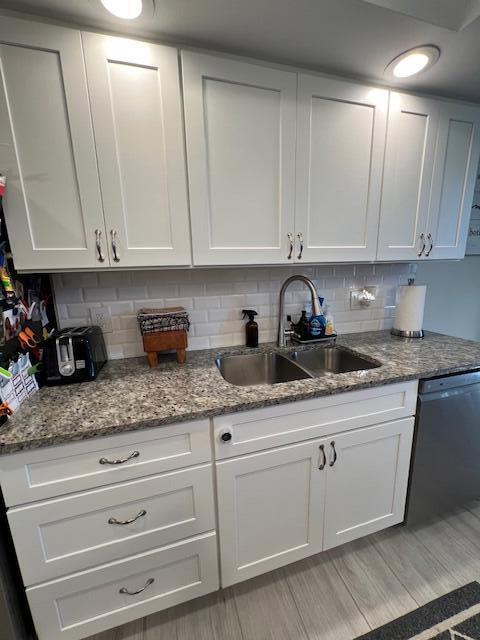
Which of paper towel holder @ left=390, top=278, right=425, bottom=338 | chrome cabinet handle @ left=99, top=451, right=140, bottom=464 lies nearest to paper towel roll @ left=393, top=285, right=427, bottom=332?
paper towel holder @ left=390, top=278, right=425, bottom=338

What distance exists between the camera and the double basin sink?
150 centimetres

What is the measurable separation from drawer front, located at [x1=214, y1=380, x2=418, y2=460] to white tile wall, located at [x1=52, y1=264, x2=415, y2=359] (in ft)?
2.19

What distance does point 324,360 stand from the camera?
1671 mm

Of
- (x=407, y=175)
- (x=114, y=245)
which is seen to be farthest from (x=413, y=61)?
(x=114, y=245)

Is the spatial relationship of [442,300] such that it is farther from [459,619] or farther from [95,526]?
[95,526]

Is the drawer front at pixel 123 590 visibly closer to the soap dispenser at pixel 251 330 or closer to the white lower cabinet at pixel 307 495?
the white lower cabinet at pixel 307 495

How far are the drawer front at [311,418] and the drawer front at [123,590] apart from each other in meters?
0.42

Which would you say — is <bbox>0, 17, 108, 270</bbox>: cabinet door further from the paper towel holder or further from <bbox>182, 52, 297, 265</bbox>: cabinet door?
the paper towel holder

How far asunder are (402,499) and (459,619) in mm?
421

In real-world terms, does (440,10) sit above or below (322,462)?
above

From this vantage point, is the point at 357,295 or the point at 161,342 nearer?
the point at 161,342

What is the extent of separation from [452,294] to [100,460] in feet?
8.58

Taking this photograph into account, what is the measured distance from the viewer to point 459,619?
1.11 m

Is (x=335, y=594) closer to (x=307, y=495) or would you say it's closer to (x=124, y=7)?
(x=307, y=495)
